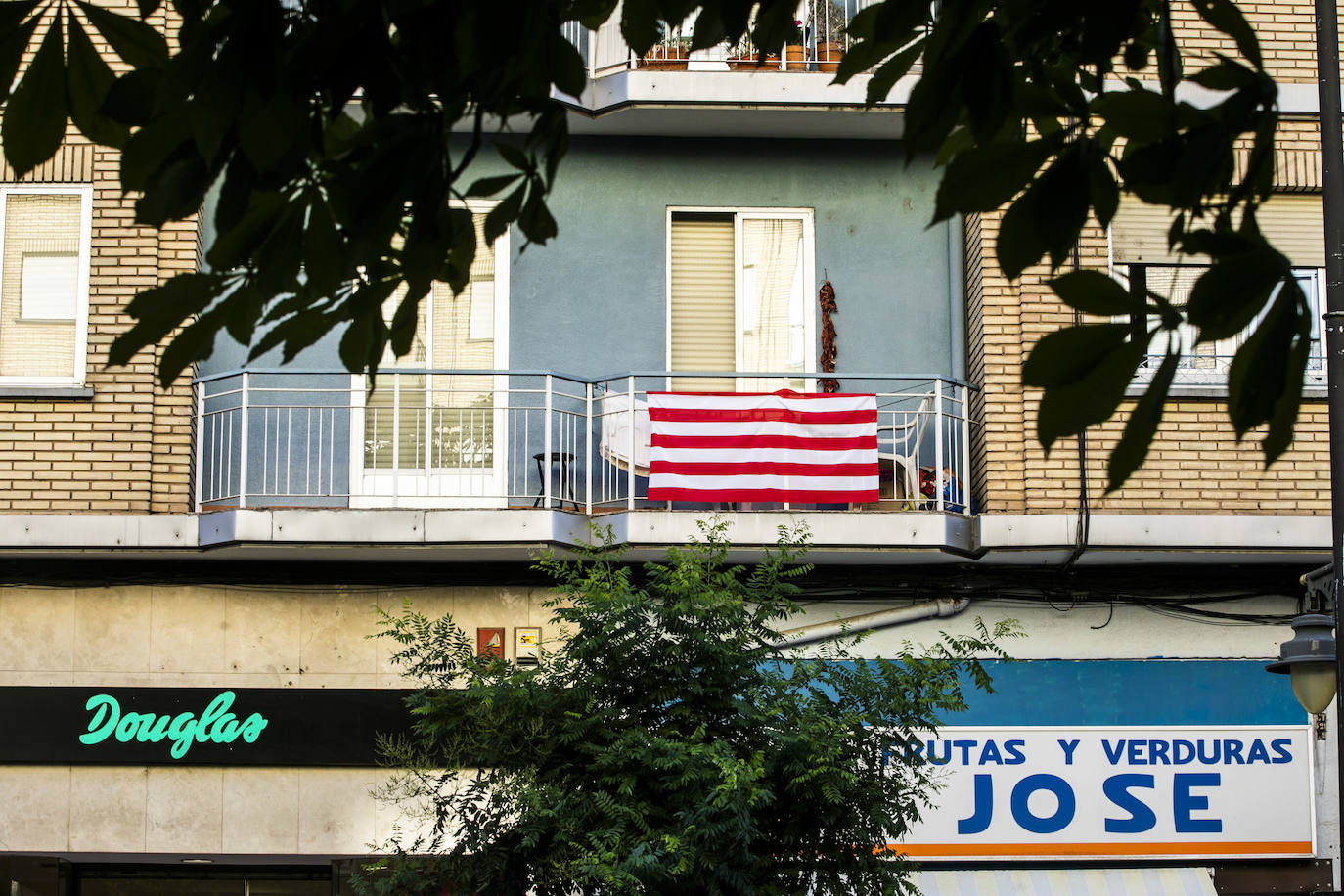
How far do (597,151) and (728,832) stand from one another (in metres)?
6.17

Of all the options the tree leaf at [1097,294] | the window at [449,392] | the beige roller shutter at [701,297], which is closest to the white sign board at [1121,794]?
the beige roller shutter at [701,297]

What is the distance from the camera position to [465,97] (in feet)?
10.1

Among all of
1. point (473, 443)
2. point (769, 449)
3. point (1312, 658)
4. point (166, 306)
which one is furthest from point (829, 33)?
point (166, 306)

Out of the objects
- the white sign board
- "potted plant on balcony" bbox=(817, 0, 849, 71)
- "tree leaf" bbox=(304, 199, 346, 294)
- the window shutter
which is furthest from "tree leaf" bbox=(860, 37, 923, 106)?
the window shutter

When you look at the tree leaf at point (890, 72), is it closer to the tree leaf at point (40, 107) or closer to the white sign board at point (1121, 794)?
the tree leaf at point (40, 107)

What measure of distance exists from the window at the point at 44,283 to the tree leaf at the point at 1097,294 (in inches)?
381

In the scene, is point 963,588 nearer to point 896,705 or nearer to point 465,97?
point 896,705

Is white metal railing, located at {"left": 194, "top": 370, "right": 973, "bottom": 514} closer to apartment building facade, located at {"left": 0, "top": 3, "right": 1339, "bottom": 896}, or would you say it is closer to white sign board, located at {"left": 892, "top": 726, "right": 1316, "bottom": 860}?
apartment building facade, located at {"left": 0, "top": 3, "right": 1339, "bottom": 896}

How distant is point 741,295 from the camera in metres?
11.9

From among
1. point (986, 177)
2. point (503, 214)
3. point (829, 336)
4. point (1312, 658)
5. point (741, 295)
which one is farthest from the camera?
point (741, 295)

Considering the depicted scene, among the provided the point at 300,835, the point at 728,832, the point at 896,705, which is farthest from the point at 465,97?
the point at 300,835

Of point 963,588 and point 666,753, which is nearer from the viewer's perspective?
point 666,753

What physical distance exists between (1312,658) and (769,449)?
3.81 m

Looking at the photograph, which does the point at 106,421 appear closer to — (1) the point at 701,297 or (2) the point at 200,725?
(2) the point at 200,725
